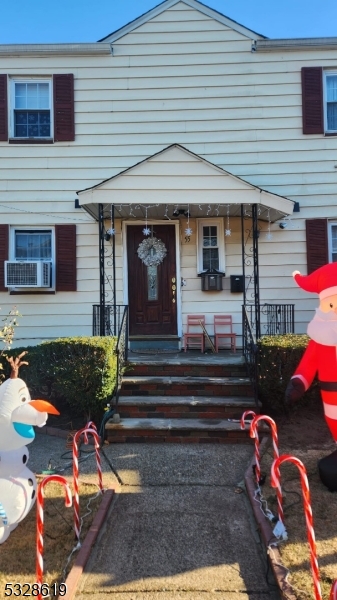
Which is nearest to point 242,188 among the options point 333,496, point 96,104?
point 96,104

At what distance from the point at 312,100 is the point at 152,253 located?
14.6 feet

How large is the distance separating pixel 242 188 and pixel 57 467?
16.3 ft

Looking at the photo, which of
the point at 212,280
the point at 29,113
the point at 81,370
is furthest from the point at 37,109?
the point at 81,370

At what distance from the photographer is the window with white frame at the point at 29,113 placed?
9078mm

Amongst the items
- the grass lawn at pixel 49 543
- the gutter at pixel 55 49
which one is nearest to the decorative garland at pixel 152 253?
the gutter at pixel 55 49

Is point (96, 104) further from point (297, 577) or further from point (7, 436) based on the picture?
point (297, 577)

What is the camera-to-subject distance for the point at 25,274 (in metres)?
8.55

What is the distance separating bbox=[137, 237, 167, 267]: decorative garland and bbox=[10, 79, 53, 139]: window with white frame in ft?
9.90

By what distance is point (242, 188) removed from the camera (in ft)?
23.6

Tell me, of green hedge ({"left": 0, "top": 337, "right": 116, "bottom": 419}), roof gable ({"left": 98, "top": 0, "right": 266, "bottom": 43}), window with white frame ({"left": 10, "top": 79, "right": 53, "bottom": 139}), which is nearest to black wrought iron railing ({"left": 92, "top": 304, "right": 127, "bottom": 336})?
green hedge ({"left": 0, "top": 337, "right": 116, "bottom": 419})

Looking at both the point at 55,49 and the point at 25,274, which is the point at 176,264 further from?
the point at 55,49

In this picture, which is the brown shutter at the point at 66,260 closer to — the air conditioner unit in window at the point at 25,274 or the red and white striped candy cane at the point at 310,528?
the air conditioner unit in window at the point at 25,274

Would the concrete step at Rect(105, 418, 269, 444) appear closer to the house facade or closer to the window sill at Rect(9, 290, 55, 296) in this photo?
the house facade

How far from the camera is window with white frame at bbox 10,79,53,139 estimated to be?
9.08m
